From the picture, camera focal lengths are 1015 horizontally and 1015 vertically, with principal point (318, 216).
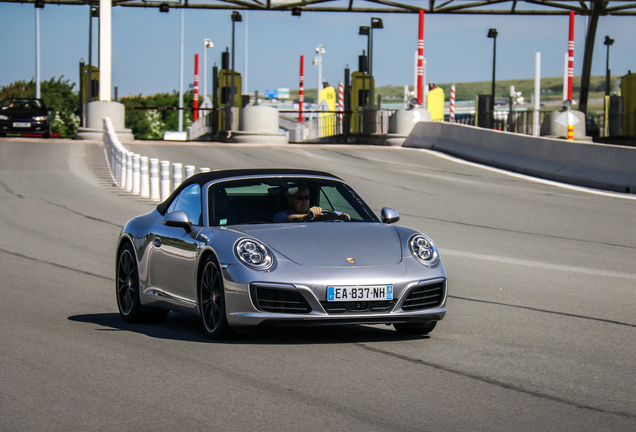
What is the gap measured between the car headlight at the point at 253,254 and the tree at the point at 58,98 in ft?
357

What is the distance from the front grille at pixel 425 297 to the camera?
22.7 feet

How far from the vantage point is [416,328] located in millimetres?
7324

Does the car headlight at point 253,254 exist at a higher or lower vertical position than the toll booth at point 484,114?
lower

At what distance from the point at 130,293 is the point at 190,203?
956mm

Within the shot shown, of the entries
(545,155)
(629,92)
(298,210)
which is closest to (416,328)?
(298,210)

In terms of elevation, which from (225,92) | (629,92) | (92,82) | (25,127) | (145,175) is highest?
Answer: (92,82)

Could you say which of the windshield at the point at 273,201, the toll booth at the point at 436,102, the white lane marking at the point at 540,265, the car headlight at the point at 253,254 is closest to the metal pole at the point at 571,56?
the toll booth at the point at 436,102

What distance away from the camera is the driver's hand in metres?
7.78

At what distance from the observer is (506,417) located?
193 inches

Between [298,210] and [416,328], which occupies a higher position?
[298,210]

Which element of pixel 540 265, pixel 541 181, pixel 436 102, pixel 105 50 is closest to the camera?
pixel 540 265

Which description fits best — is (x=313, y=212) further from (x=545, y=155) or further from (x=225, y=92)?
(x=225, y=92)

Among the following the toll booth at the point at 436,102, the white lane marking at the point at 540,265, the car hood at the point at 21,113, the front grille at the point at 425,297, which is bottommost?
the white lane marking at the point at 540,265

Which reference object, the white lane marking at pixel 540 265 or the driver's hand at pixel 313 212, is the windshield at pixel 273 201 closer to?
the driver's hand at pixel 313 212
